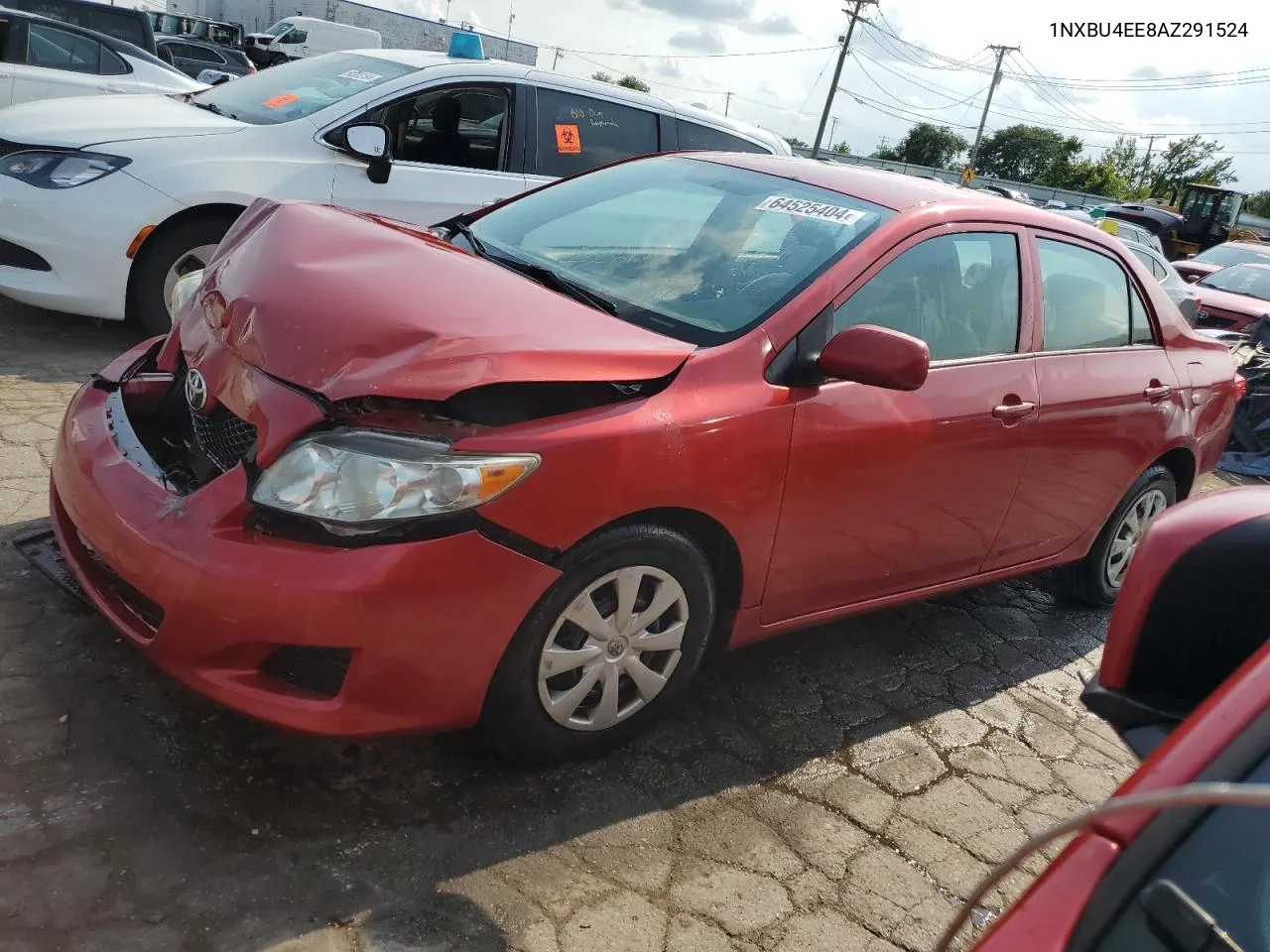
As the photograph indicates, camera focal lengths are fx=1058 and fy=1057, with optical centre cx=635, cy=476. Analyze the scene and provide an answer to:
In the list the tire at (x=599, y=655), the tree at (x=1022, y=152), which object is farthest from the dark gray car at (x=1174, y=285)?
the tree at (x=1022, y=152)

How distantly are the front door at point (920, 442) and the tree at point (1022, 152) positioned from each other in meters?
85.0

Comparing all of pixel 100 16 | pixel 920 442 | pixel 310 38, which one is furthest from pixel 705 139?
pixel 310 38

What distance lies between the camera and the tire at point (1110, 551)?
423cm

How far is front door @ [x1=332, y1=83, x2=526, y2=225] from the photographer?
564 cm

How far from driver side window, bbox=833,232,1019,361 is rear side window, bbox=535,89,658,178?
10.4 feet

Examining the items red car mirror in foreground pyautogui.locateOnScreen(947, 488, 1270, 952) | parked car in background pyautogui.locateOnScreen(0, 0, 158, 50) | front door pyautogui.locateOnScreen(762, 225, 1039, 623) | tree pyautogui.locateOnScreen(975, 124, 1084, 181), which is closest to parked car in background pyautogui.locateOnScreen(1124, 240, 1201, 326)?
front door pyautogui.locateOnScreen(762, 225, 1039, 623)

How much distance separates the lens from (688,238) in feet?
10.8

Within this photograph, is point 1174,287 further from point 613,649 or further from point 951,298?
point 613,649

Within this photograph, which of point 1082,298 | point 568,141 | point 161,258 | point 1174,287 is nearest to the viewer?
point 1082,298

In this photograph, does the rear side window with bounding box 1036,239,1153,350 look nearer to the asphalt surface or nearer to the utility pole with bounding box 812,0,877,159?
the asphalt surface

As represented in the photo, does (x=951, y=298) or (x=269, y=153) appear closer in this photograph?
(x=951, y=298)

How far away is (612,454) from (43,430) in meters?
2.88

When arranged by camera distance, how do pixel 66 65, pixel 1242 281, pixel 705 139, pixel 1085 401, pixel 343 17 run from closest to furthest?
pixel 1085 401, pixel 705 139, pixel 66 65, pixel 1242 281, pixel 343 17

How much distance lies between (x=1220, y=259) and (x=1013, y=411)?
13070 mm
